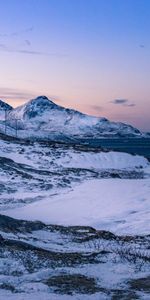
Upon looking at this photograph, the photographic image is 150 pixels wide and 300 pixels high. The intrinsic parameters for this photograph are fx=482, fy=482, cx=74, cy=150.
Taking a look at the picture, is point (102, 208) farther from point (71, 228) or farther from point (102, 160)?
point (102, 160)

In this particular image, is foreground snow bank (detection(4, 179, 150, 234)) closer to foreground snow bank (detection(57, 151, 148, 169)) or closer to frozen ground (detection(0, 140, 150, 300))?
frozen ground (detection(0, 140, 150, 300))

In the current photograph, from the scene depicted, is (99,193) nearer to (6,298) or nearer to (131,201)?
(131,201)

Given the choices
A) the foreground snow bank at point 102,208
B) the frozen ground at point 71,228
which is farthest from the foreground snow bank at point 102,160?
the foreground snow bank at point 102,208

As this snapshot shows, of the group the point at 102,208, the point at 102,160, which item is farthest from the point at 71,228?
the point at 102,160

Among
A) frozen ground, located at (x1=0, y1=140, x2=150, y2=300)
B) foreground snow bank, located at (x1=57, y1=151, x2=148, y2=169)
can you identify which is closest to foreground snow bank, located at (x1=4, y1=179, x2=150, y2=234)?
frozen ground, located at (x1=0, y1=140, x2=150, y2=300)

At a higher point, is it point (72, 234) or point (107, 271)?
point (107, 271)

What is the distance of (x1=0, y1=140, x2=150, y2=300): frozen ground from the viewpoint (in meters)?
11.5

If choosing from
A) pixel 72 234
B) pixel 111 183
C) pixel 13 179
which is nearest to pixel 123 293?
pixel 72 234

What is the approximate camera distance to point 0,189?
1863 inches

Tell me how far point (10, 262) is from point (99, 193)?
89.1 ft

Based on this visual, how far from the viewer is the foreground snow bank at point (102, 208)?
29.0 m

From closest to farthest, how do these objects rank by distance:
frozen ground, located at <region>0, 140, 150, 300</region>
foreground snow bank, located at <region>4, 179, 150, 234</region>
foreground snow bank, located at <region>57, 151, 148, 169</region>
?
frozen ground, located at <region>0, 140, 150, 300</region> → foreground snow bank, located at <region>4, 179, 150, 234</region> → foreground snow bank, located at <region>57, 151, 148, 169</region>

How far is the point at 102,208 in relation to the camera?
112 feet

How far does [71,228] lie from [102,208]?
6.86 meters
